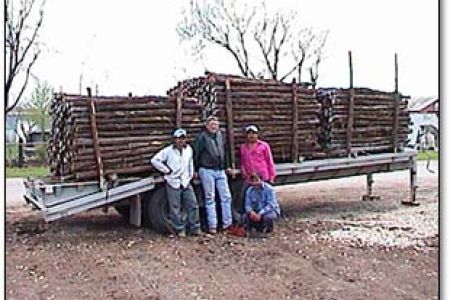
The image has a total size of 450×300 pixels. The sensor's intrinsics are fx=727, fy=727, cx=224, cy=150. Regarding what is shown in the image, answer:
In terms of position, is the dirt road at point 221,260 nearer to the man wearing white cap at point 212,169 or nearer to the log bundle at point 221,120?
the man wearing white cap at point 212,169

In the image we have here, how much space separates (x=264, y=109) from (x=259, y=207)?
2.22ft

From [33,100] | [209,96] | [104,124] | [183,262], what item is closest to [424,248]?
[183,262]

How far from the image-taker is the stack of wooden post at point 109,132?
155 inches

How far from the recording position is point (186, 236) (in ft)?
13.6

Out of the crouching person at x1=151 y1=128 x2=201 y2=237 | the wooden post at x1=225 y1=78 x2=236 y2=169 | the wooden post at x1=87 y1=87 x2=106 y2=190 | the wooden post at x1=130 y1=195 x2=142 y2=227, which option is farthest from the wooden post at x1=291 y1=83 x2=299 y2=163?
the wooden post at x1=87 y1=87 x2=106 y2=190

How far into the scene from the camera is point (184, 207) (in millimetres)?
4191

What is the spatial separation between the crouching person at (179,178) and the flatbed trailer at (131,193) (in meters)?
0.09

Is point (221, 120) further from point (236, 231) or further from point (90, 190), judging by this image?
point (90, 190)

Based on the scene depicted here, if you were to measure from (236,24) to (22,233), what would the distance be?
3195 millimetres

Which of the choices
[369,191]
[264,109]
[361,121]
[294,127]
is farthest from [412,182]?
[264,109]

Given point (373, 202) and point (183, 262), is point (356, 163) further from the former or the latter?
point (183, 262)

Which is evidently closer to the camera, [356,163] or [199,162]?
[199,162]

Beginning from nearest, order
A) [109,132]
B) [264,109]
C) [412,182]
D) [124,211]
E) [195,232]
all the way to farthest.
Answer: [109,132] < [195,232] < [124,211] < [264,109] < [412,182]

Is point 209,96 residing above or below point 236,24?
below
